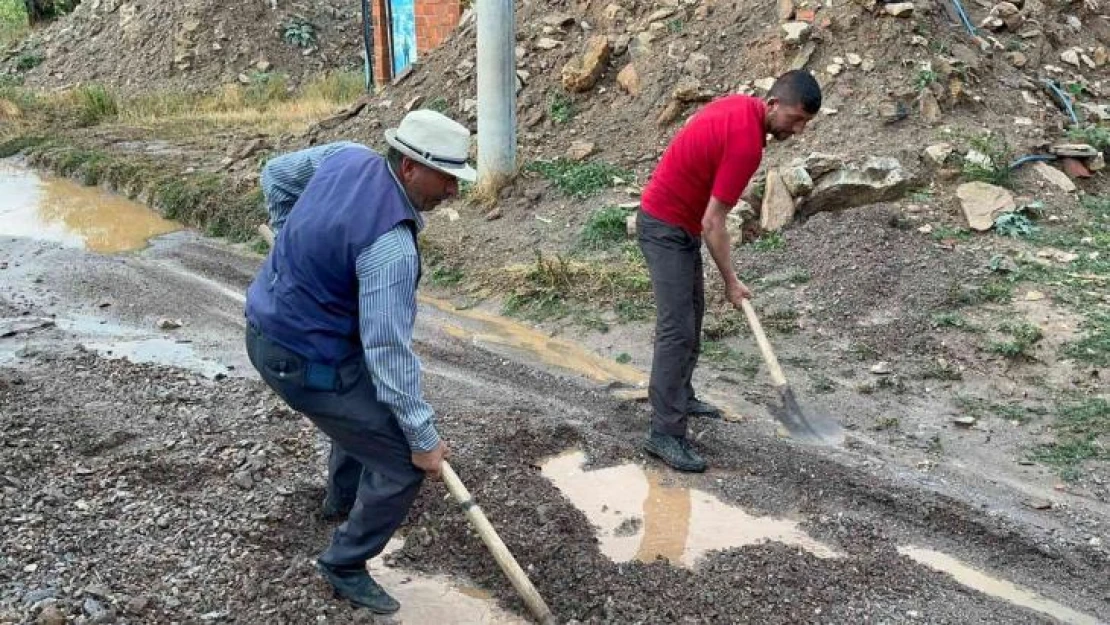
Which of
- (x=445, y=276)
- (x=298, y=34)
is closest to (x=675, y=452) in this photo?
(x=445, y=276)

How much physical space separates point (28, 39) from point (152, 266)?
695 inches

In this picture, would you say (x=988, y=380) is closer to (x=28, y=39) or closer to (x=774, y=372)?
(x=774, y=372)

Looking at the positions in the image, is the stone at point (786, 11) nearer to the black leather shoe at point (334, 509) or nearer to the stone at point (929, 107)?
the stone at point (929, 107)

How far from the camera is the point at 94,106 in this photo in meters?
15.4

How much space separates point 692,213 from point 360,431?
6.74 feet

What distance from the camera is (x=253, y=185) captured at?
1004cm

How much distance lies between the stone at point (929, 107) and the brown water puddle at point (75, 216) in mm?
6743

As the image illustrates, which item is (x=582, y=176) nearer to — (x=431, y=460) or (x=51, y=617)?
(x=431, y=460)

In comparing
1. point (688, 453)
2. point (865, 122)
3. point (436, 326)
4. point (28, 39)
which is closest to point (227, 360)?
point (436, 326)

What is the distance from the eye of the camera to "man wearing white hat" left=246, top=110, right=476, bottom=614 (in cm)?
289

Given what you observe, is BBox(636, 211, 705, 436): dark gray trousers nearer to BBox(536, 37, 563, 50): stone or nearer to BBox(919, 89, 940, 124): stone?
BBox(919, 89, 940, 124): stone

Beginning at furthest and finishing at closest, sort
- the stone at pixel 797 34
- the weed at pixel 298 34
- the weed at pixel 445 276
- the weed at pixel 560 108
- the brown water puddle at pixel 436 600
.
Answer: the weed at pixel 298 34
the weed at pixel 560 108
the stone at pixel 797 34
the weed at pixel 445 276
the brown water puddle at pixel 436 600

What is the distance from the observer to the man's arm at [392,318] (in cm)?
286

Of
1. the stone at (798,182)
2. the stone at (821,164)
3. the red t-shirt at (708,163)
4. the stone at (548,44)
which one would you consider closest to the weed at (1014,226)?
the stone at (821,164)
